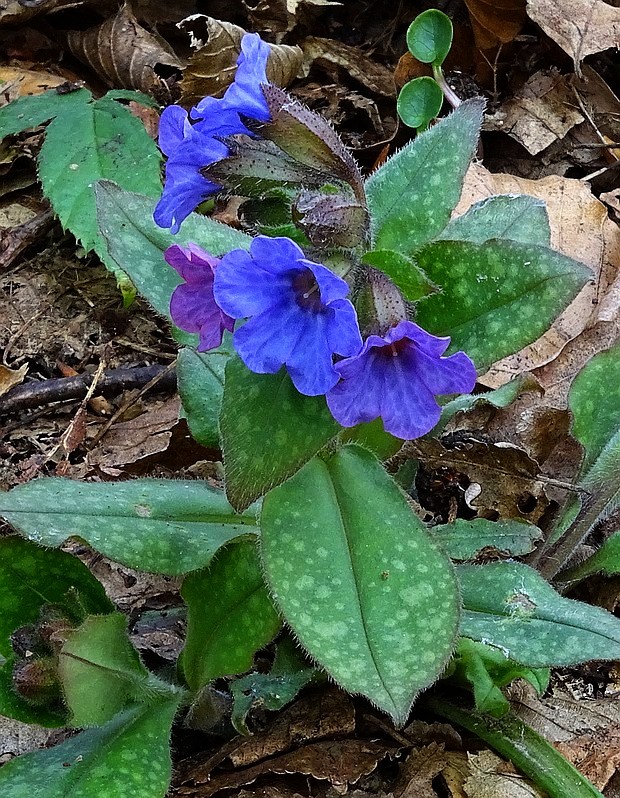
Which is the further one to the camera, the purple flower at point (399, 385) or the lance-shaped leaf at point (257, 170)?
the lance-shaped leaf at point (257, 170)

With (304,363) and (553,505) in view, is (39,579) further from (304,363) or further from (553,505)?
(553,505)

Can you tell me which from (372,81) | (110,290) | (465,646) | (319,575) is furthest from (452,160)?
(372,81)

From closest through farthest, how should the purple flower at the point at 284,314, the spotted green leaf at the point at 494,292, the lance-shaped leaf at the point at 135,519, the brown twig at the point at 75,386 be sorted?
the purple flower at the point at 284,314, the spotted green leaf at the point at 494,292, the lance-shaped leaf at the point at 135,519, the brown twig at the point at 75,386

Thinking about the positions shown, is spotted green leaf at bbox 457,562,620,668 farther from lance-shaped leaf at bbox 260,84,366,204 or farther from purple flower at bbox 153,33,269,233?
purple flower at bbox 153,33,269,233

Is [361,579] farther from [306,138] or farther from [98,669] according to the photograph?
[306,138]

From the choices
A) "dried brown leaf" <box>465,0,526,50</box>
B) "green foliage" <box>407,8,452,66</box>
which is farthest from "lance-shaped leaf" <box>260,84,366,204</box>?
"dried brown leaf" <box>465,0,526,50</box>

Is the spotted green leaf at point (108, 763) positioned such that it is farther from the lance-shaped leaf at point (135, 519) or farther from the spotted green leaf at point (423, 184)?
the spotted green leaf at point (423, 184)

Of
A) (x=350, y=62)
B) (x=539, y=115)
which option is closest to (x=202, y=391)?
(x=539, y=115)

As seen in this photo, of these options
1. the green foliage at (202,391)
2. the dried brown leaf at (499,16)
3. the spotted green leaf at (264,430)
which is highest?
the dried brown leaf at (499,16)

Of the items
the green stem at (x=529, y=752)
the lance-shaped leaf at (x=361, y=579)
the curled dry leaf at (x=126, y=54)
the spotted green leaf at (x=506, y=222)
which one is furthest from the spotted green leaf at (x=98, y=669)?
the curled dry leaf at (x=126, y=54)
